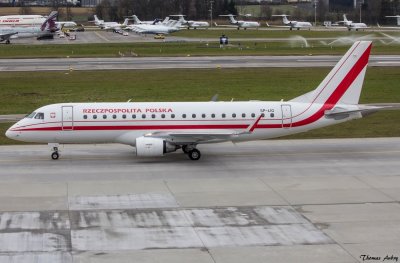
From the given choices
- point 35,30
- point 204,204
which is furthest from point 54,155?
point 35,30

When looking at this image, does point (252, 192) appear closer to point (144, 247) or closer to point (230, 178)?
point (230, 178)

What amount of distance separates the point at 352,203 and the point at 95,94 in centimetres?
3626

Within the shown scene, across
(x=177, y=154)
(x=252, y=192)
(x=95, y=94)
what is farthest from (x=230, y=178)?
(x=95, y=94)

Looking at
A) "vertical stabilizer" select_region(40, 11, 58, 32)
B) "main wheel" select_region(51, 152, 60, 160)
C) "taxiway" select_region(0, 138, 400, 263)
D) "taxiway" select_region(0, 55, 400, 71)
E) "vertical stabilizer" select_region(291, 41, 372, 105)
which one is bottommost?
"taxiway" select_region(0, 138, 400, 263)

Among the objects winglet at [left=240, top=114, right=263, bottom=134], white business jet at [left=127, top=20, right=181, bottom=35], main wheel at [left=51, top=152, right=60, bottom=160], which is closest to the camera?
winglet at [left=240, top=114, right=263, bottom=134]

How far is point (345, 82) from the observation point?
36.9m

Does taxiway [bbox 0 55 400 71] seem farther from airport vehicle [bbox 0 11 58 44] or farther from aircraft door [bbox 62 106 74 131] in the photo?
airport vehicle [bbox 0 11 58 44]

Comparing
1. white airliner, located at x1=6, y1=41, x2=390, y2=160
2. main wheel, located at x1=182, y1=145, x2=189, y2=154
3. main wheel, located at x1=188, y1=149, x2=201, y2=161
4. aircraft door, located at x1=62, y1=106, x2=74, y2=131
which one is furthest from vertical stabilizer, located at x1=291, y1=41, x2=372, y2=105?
aircraft door, located at x1=62, y1=106, x2=74, y2=131

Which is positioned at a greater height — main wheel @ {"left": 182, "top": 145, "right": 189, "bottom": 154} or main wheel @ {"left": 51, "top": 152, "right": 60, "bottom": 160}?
main wheel @ {"left": 182, "top": 145, "right": 189, "bottom": 154}

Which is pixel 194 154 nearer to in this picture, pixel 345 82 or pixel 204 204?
pixel 204 204

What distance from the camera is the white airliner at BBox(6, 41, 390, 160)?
1398 inches

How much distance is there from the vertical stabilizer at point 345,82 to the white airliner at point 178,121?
11cm

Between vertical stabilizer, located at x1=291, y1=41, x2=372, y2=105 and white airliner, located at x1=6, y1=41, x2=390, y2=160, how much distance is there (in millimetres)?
112

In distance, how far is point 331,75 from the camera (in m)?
37.0
